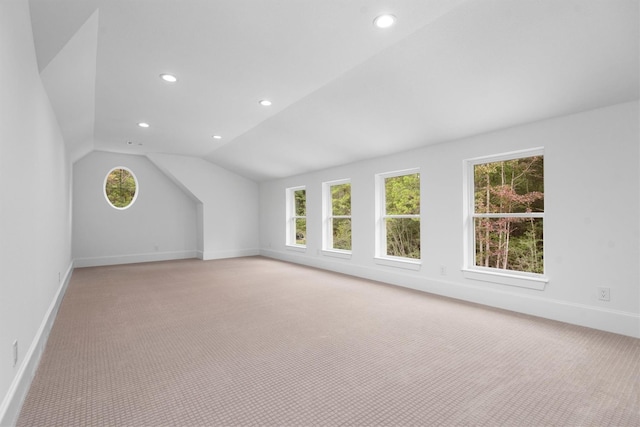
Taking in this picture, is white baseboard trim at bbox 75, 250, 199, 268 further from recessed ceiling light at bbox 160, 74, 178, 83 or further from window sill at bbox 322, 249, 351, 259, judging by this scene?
recessed ceiling light at bbox 160, 74, 178, 83

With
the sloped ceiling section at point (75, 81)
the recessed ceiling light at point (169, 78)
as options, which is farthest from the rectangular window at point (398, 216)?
the sloped ceiling section at point (75, 81)

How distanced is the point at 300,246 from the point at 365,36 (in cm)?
558

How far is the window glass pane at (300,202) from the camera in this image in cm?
801

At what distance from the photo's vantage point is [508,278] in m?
3.78

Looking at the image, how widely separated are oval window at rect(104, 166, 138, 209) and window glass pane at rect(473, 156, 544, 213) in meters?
7.22

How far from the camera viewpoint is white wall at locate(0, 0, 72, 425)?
1.74 m

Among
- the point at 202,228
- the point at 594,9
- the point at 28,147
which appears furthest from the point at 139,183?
the point at 594,9

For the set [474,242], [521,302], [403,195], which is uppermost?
[403,195]

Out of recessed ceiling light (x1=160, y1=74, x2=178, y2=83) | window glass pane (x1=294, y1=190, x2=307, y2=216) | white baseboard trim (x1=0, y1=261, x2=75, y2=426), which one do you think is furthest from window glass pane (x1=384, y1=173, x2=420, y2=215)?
white baseboard trim (x1=0, y1=261, x2=75, y2=426)

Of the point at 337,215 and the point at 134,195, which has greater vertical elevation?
the point at 134,195

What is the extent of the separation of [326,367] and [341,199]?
4543 millimetres

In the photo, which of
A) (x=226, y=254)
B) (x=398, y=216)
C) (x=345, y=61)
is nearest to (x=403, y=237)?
(x=398, y=216)

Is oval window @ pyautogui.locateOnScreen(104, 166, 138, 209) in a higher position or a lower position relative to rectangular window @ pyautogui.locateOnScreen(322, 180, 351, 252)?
higher

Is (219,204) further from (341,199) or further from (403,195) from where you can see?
(403,195)
